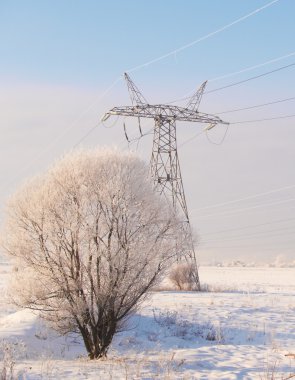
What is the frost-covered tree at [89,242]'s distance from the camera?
424 inches

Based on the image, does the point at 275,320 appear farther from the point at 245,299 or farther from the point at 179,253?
the point at 179,253

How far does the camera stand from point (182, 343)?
1387 cm

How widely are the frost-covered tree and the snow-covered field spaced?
3.46ft

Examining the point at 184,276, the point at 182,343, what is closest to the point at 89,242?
the point at 182,343

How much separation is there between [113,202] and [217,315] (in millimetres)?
7712

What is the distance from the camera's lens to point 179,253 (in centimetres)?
1150

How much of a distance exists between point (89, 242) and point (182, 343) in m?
4.91

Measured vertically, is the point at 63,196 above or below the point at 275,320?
above

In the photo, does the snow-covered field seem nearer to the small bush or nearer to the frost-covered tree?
the frost-covered tree

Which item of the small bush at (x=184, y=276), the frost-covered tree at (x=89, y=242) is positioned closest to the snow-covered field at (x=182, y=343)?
the frost-covered tree at (x=89, y=242)

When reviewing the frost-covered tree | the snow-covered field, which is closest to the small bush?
the snow-covered field

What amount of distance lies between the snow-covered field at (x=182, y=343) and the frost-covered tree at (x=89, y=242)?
3.46 ft

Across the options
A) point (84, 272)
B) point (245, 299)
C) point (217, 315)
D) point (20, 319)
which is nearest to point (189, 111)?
point (245, 299)

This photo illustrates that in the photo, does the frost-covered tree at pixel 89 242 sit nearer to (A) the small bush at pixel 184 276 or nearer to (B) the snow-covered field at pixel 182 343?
(B) the snow-covered field at pixel 182 343
